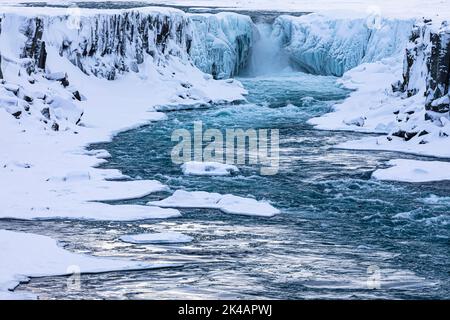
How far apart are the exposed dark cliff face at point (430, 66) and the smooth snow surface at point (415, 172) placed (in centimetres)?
482

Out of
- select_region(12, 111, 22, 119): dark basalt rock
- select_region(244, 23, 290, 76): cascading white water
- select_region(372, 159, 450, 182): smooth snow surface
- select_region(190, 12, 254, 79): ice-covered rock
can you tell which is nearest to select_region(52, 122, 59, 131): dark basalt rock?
select_region(12, 111, 22, 119): dark basalt rock

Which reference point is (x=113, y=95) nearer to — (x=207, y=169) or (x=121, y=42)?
(x=121, y=42)

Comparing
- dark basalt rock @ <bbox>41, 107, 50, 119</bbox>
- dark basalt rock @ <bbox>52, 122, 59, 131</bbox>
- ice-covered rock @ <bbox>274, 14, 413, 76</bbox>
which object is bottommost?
dark basalt rock @ <bbox>52, 122, 59, 131</bbox>

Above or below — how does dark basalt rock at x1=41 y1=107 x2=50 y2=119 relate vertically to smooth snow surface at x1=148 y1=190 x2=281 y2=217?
above

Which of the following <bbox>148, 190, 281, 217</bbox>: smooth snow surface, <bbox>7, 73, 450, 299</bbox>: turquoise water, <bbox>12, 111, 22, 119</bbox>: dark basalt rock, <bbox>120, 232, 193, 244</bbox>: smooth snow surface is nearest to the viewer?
Answer: <bbox>7, 73, 450, 299</bbox>: turquoise water

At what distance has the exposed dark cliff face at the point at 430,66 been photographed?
3102 cm

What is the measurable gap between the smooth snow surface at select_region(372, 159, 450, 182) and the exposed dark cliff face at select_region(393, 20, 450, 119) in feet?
15.8

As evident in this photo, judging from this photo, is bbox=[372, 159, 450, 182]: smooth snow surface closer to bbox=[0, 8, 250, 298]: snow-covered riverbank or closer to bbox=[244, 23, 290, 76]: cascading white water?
bbox=[0, 8, 250, 298]: snow-covered riverbank

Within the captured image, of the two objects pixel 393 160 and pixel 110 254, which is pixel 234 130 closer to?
pixel 393 160

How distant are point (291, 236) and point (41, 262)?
478 cm

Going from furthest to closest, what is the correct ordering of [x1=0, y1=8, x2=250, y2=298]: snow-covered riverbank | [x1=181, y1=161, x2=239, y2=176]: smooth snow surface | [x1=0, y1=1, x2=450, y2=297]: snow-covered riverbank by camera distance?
[x1=181, y1=161, x2=239, y2=176]: smooth snow surface
[x1=0, y1=1, x2=450, y2=297]: snow-covered riverbank
[x1=0, y1=8, x2=250, y2=298]: snow-covered riverbank

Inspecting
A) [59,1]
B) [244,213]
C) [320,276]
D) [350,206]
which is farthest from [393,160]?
[59,1]

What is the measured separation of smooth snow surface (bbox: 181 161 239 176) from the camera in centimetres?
2491
